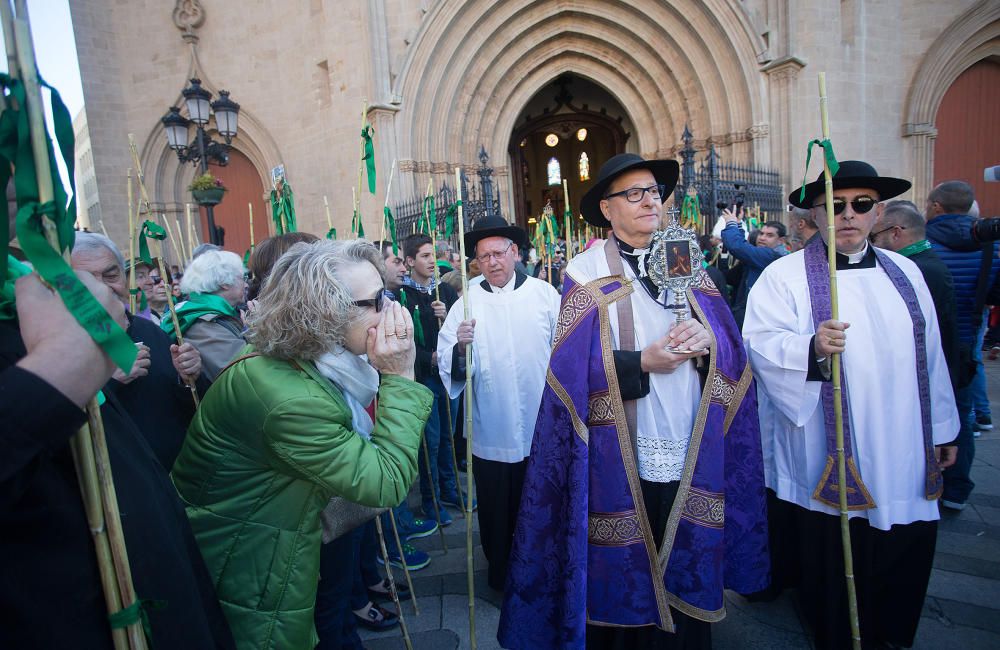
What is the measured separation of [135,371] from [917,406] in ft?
11.5

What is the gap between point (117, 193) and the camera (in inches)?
565

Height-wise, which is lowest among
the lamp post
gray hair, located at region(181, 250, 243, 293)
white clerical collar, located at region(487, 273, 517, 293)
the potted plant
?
white clerical collar, located at region(487, 273, 517, 293)

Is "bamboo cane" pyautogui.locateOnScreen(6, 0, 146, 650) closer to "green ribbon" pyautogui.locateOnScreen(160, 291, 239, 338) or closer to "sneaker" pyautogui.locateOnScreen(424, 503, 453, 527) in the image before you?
"green ribbon" pyautogui.locateOnScreen(160, 291, 239, 338)

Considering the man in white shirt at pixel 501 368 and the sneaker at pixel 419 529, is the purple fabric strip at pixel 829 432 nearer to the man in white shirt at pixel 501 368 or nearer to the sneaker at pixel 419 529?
the man in white shirt at pixel 501 368

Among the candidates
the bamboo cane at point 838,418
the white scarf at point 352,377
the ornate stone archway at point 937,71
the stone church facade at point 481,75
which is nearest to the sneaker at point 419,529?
the white scarf at point 352,377

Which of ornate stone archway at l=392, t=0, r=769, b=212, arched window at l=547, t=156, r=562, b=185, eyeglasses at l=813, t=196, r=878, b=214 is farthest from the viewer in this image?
arched window at l=547, t=156, r=562, b=185

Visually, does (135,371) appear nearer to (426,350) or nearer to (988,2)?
(426,350)

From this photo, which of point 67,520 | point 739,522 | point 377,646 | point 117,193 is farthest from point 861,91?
point 117,193

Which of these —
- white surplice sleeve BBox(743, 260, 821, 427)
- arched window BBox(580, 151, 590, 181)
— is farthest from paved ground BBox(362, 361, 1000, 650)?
arched window BBox(580, 151, 590, 181)

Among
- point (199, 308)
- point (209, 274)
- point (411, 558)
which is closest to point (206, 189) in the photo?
point (209, 274)

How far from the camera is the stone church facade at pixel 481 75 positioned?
12.6 meters

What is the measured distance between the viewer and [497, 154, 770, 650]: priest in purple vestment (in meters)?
2.11

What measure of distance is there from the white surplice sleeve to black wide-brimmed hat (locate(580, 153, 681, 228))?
2.41 ft

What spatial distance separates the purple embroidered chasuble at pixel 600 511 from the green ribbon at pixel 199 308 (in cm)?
179
